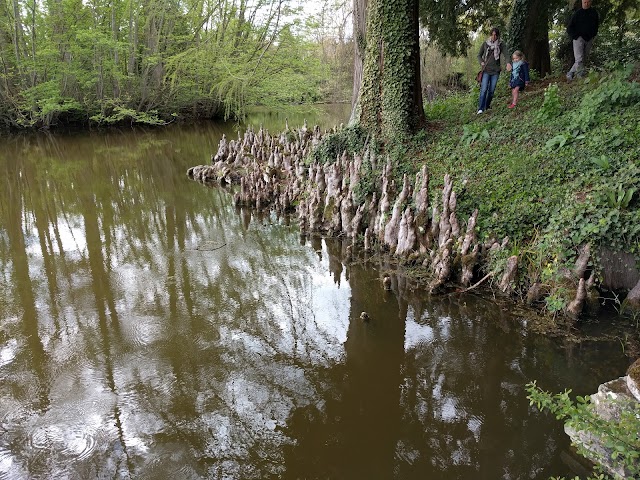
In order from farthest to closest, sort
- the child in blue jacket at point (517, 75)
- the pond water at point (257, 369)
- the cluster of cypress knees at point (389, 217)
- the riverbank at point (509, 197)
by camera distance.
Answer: the child in blue jacket at point (517, 75) → the cluster of cypress knees at point (389, 217) → the riverbank at point (509, 197) → the pond water at point (257, 369)

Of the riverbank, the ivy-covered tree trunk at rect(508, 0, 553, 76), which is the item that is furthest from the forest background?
the riverbank

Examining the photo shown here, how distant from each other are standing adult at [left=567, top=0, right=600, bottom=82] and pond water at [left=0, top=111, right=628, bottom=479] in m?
6.76

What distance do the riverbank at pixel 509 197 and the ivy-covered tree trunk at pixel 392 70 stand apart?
1.50ft

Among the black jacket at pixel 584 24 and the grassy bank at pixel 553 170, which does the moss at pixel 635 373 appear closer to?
the grassy bank at pixel 553 170

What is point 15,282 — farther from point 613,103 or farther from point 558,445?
point 613,103

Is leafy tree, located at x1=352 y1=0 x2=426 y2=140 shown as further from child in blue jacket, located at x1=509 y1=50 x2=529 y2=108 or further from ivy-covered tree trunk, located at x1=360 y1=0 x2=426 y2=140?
child in blue jacket, located at x1=509 y1=50 x2=529 y2=108

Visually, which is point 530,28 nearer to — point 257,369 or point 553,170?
point 553,170

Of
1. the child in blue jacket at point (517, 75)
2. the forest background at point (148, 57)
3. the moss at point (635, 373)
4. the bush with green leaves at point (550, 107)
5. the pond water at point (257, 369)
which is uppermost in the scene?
the forest background at point (148, 57)

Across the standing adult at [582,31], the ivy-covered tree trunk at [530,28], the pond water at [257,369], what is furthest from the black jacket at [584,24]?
the pond water at [257,369]

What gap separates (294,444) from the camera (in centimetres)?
364

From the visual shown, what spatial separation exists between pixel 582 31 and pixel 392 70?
3997 millimetres

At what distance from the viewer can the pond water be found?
3.53m

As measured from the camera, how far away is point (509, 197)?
6.57m

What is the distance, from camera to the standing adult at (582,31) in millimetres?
9367
